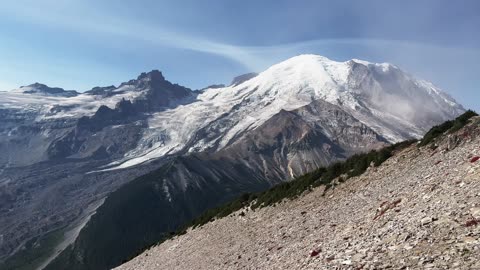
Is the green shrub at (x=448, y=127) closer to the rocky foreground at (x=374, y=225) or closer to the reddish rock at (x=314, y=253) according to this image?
the rocky foreground at (x=374, y=225)

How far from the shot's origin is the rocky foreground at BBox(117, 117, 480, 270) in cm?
2095

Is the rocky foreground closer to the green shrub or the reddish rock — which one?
the reddish rock

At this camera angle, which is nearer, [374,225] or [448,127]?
[374,225]

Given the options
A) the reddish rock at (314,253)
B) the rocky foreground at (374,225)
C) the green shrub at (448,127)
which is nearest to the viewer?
Result: the rocky foreground at (374,225)

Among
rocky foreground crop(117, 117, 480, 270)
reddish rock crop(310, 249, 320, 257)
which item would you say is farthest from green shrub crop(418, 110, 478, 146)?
reddish rock crop(310, 249, 320, 257)

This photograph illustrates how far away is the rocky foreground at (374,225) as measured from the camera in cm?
2095

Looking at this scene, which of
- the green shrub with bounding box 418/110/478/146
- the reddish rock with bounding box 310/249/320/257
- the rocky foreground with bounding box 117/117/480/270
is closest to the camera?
the rocky foreground with bounding box 117/117/480/270

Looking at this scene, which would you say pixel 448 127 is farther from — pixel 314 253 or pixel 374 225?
pixel 314 253

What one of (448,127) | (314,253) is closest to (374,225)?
(314,253)

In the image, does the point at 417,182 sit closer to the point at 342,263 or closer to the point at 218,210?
the point at 342,263

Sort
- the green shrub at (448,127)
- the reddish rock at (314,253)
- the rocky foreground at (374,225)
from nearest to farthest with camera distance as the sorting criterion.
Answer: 1. the rocky foreground at (374,225)
2. the reddish rock at (314,253)
3. the green shrub at (448,127)

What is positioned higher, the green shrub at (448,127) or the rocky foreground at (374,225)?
the green shrub at (448,127)

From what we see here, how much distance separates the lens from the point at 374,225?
28156 mm

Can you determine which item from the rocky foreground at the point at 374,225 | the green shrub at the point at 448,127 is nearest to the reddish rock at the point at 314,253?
the rocky foreground at the point at 374,225
